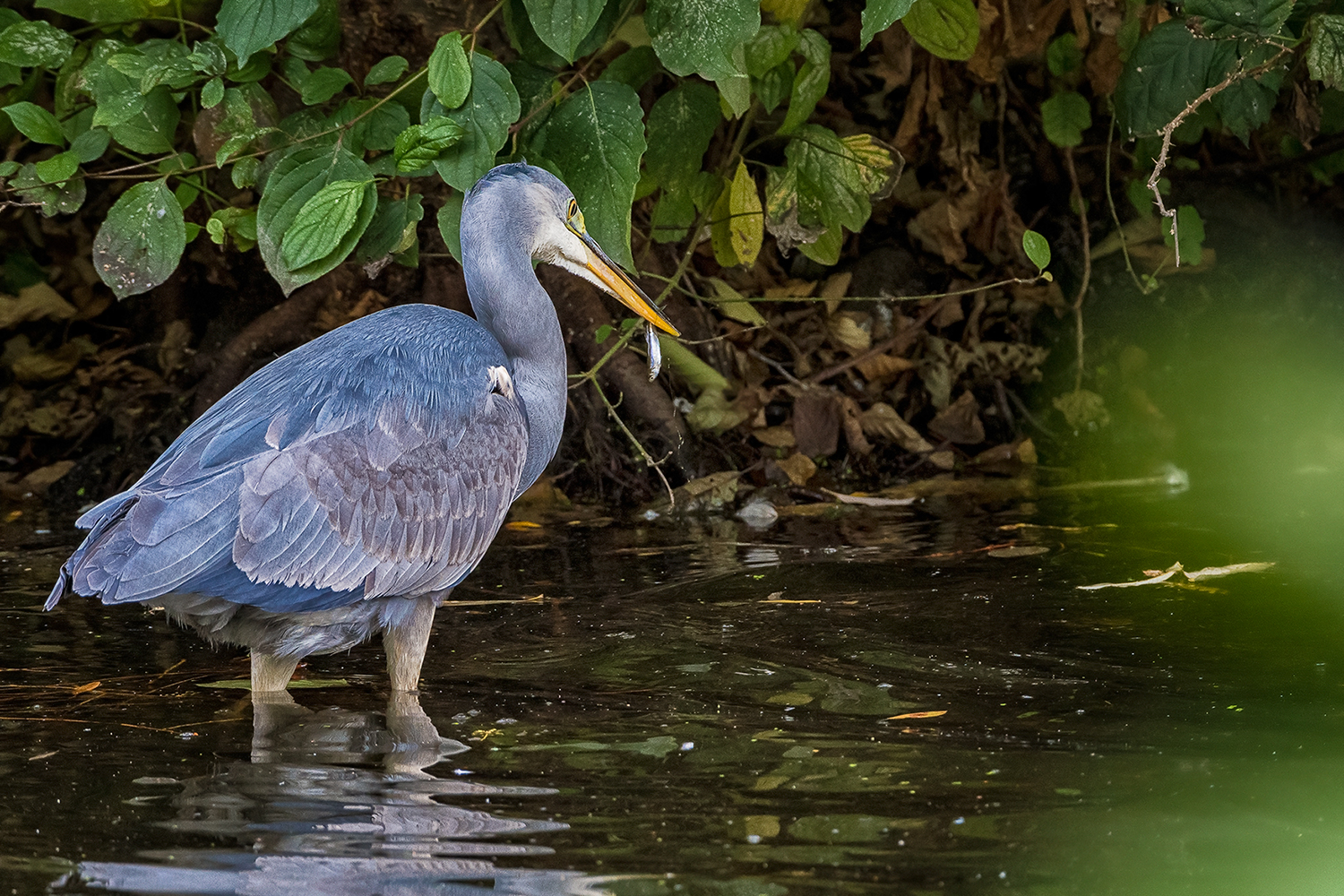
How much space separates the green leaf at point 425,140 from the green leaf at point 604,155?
413 mm

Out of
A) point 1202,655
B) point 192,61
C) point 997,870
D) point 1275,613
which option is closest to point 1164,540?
point 1275,613

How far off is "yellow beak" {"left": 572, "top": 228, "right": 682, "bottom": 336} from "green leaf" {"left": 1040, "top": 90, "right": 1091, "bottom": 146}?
279cm

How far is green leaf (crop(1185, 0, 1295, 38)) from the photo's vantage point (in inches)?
169

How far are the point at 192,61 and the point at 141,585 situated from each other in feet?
5.93

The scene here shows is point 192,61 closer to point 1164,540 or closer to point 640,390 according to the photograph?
point 640,390

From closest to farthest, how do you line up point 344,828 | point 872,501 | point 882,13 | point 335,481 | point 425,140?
point 344,828
point 335,481
point 882,13
point 425,140
point 872,501

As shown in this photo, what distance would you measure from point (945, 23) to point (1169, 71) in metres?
0.74

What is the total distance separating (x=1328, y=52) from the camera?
4.36 meters

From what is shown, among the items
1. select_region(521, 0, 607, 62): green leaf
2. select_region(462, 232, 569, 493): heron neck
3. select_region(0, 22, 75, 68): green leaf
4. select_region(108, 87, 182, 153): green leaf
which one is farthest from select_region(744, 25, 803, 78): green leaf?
select_region(0, 22, 75, 68): green leaf

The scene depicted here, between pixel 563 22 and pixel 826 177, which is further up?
pixel 563 22

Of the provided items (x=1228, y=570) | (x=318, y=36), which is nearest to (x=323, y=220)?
(x=318, y=36)

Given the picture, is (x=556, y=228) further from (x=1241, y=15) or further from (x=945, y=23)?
(x=1241, y=15)

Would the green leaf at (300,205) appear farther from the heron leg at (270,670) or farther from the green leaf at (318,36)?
the heron leg at (270,670)

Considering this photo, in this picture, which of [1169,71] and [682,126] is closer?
[1169,71]
